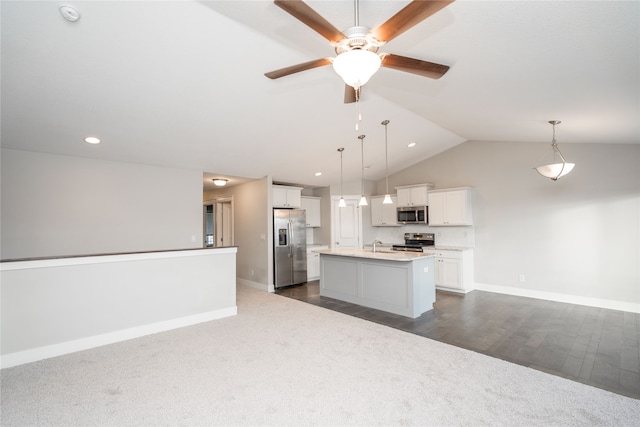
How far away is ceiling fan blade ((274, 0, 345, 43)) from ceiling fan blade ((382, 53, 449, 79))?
36 cm

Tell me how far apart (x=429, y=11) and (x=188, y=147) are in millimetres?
4013

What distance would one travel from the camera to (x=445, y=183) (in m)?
6.74

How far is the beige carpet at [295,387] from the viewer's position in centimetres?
213

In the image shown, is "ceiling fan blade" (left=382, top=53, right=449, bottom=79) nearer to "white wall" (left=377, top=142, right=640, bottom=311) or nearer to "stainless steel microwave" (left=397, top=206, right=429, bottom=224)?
"white wall" (left=377, top=142, right=640, bottom=311)

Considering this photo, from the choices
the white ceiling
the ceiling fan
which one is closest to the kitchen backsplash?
the white ceiling

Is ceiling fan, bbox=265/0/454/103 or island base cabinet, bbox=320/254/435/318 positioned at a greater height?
ceiling fan, bbox=265/0/454/103

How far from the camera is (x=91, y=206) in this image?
4.44 m

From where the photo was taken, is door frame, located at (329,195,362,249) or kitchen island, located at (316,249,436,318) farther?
door frame, located at (329,195,362,249)

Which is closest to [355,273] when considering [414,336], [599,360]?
[414,336]

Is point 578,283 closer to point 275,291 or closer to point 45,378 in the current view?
point 275,291

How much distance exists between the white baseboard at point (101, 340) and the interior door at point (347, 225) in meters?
3.80

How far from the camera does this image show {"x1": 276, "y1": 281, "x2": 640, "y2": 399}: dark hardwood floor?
2.81 meters

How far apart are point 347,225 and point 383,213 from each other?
3.24 ft

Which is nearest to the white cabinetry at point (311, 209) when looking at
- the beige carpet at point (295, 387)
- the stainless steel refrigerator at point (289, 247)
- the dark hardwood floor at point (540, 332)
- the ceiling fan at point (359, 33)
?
the stainless steel refrigerator at point (289, 247)
